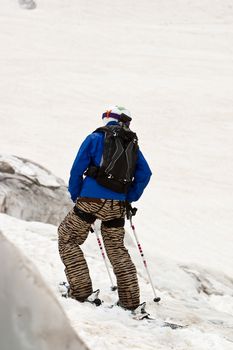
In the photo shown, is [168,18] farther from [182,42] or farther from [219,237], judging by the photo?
[219,237]

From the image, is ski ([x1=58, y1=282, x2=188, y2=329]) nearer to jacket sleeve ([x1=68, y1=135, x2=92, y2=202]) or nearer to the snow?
the snow

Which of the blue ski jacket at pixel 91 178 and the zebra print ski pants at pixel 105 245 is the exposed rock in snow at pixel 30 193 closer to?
the zebra print ski pants at pixel 105 245

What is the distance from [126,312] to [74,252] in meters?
0.68

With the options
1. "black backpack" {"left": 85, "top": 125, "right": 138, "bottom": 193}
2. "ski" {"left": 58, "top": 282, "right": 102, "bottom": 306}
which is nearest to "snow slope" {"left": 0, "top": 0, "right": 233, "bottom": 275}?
"ski" {"left": 58, "top": 282, "right": 102, "bottom": 306}

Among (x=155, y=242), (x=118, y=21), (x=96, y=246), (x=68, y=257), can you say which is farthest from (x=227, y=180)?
(x=118, y=21)

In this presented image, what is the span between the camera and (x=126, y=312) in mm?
5594

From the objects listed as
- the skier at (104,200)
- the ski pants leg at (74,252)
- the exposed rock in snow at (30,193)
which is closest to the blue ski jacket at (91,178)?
the skier at (104,200)

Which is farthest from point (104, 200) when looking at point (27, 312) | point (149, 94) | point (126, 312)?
point (149, 94)

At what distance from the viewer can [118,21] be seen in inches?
1630

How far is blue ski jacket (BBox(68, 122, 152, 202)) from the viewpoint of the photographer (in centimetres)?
530

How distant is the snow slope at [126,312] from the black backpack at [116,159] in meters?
1.02

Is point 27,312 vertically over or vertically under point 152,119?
over

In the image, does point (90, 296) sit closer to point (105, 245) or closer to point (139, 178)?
point (105, 245)

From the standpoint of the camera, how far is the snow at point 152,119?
686 centimetres
